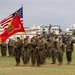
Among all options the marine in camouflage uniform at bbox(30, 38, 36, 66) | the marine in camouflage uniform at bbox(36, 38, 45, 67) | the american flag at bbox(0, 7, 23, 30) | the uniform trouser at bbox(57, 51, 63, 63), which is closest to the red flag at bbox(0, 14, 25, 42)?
the american flag at bbox(0, 7, 23, 30)

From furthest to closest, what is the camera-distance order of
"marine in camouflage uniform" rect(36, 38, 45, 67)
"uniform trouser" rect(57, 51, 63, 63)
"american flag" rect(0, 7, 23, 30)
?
"uniform trouser" rect(57, 51, 63, 63) → "american flag" rect(0, 7, 23, 30) → "marine in camouflage uniform" rect(36, 38, 45, 67)

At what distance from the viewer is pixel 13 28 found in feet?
82.7

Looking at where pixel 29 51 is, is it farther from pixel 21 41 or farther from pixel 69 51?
pixel 69 51

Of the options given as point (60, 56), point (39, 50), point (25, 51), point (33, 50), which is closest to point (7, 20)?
point (25, 51)

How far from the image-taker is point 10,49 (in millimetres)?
37625

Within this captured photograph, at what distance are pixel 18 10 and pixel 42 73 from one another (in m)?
8.50

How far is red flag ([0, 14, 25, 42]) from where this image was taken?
24.7 metres

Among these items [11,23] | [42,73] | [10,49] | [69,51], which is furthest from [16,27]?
[10,49]

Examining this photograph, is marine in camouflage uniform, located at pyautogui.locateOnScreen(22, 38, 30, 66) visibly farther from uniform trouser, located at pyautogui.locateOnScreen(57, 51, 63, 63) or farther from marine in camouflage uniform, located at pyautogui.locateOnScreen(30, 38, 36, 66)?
uniform trouser, located at pyautogui.locateOnScreen(57, 51, 63, 63)

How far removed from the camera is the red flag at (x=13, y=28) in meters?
24.7

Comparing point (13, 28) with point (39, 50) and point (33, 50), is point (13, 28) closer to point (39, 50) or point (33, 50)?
point (33, 50)

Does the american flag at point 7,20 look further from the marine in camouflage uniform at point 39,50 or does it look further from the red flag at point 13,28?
the marine in camouflage uniform at point 39,50

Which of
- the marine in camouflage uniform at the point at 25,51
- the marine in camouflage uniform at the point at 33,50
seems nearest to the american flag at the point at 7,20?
the marine in camouflage uniform at the point at 25,51

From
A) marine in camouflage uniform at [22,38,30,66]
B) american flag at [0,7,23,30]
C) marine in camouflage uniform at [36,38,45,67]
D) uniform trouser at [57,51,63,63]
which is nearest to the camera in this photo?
marine in camouflage uniform at [36,38,45,67]
